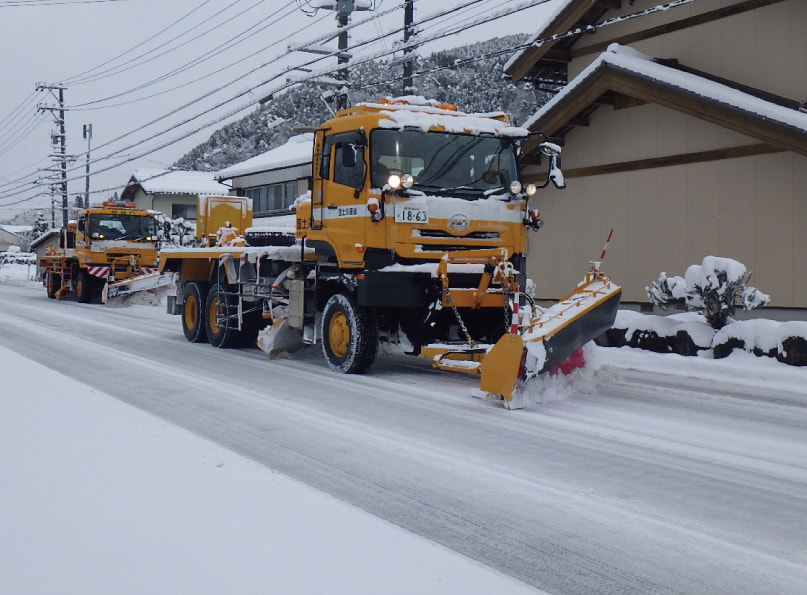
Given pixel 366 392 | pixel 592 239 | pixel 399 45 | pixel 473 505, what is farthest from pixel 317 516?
pixel 399 45

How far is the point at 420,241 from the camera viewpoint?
959 cm

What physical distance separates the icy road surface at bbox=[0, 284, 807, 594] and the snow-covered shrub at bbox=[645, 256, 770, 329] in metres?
1.05

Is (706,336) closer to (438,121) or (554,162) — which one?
(554,162)

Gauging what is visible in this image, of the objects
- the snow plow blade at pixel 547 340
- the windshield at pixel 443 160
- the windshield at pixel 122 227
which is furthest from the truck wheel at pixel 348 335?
the windshield at pixel 122 227

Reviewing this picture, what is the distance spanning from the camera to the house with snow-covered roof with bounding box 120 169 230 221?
53500 millimetres

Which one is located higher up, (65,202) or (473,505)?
(65,202)

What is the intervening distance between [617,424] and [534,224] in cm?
362

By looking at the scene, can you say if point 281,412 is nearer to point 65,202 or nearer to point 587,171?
point 587,171

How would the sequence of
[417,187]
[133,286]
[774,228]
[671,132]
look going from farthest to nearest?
[133,286] < [671,132] < [774,228] < [417,187]

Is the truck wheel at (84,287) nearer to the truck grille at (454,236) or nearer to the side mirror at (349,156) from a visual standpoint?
the side mirror at (349,156)

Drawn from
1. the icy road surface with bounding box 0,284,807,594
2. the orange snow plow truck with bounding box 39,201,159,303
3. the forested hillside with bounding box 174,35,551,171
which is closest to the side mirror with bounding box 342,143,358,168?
the icy road surface with bounding box 0,284,807,594

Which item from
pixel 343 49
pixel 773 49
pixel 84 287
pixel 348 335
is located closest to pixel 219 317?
pixel 348 335

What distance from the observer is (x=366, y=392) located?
8.80 metres

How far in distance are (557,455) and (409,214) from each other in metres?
4.21
